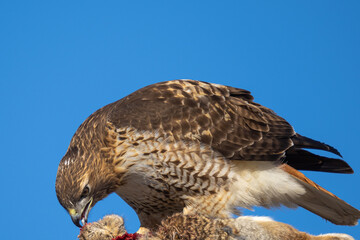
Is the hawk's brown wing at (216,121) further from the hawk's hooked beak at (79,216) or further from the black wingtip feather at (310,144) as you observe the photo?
the hawk's hooked beak at (79,216)

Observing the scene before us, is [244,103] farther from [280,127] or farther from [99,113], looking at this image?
[99,113]

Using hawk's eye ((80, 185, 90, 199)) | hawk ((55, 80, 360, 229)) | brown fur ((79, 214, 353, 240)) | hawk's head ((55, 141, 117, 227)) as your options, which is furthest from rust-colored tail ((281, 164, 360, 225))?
hawk's eye ((80, 185, 90, 199))

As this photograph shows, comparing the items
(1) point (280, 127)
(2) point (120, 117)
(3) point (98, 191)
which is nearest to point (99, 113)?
(2) point (120, 117)

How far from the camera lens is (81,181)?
3.50m

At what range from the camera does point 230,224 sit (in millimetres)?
3037

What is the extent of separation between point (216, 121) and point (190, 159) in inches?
17.6

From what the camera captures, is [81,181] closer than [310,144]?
Yes

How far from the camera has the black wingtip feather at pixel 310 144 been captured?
13.1ft

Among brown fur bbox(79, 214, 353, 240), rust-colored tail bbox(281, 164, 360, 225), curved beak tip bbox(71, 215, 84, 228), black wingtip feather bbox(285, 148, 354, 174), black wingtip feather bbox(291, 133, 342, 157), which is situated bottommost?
brown fur bbox(79, 214, 353, 240)

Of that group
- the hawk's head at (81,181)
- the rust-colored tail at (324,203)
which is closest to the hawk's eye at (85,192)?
the hawk's head at (81,181)

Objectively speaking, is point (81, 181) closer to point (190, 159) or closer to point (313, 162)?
point (190, 159)

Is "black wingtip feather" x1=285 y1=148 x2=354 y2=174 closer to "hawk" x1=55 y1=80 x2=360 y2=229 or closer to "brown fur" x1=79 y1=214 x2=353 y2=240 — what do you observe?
"hawk" x1=55 y1=80 x2=360 y2=229

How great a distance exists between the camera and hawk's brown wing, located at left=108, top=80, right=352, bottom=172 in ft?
12.1

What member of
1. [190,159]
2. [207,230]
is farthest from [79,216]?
[207,230]
